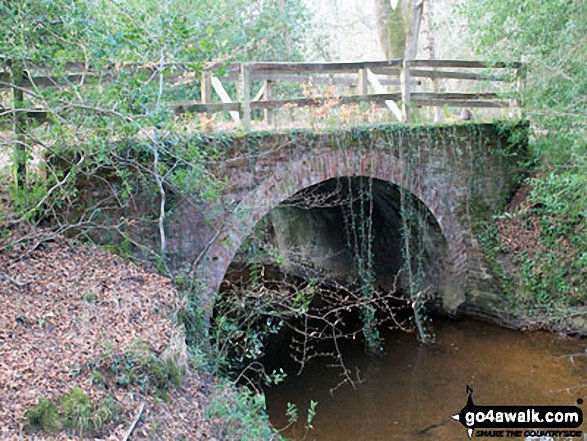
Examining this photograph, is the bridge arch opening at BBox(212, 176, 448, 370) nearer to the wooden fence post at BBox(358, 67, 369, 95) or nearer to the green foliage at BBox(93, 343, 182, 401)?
the wooden fence post at BBox(358, 67, 369, 95)

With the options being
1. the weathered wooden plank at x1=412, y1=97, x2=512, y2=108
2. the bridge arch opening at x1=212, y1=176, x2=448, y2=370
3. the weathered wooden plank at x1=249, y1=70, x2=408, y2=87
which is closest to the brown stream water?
the bridge arch opening at x1=212, y1=176, x2=448, y2=370

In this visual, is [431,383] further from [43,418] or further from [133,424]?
[43,418]

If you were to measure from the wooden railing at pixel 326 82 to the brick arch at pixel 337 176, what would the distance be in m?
0.83

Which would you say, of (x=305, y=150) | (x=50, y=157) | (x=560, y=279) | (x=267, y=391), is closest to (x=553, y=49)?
(x=560, y=279)

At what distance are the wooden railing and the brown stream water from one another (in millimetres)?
3743

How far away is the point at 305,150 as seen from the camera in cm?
911

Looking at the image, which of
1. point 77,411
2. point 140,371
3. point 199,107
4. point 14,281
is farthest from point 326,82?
point 77,411

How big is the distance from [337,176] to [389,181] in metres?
1.19

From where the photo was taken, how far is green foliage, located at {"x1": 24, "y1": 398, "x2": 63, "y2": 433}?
4559mm

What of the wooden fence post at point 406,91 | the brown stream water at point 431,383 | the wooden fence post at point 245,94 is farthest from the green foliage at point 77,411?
the wooden fence post at point 406,91

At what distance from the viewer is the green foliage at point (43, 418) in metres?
4.56

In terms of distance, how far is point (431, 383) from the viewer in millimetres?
8828

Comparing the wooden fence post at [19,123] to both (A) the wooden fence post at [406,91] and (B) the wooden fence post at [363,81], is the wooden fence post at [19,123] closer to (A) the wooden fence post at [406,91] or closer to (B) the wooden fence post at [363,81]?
(B) the wooden fence post at [363,81]

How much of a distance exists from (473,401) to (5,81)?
273 inches
